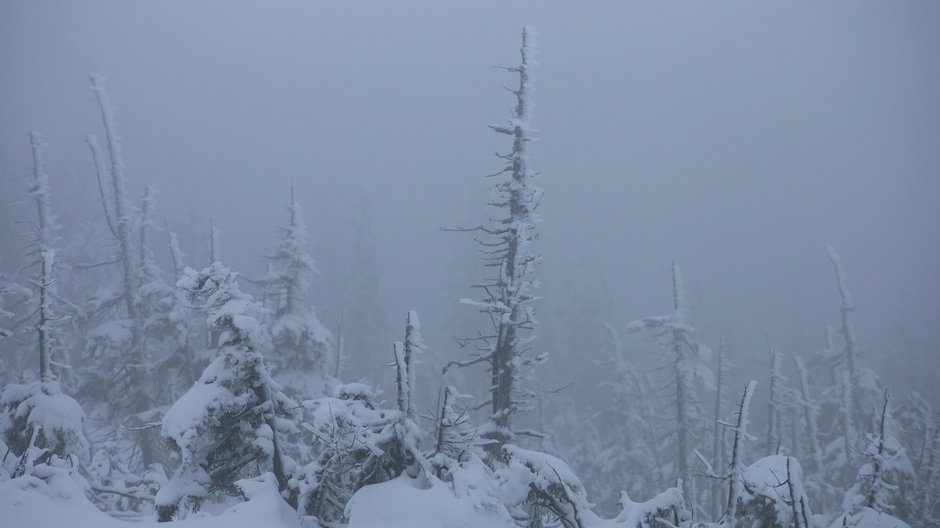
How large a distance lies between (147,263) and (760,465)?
20.8 meters

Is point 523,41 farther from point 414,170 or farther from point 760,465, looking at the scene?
point 414,170

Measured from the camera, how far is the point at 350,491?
18.1 ft

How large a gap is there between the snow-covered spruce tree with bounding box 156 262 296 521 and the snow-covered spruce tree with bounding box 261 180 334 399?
10.3 meters

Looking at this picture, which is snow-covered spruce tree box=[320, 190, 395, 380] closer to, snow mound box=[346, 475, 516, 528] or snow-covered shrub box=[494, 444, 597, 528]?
snow-covered shrub box=[494, 444, 597, 528]

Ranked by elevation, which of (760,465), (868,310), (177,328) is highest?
(760,465)

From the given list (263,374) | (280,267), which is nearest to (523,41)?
(263,374)

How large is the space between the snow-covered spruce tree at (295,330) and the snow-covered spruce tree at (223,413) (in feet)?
33.8

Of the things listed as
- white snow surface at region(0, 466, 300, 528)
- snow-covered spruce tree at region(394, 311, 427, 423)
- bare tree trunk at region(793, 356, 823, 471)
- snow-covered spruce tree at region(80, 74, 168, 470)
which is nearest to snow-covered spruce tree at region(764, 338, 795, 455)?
bare tree trunk at region(793, 356, 823, 471)

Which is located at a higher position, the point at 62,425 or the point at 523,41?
the point at 523,41

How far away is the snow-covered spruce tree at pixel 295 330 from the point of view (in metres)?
16.1

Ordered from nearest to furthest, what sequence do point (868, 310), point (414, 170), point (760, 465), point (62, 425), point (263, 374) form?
point (760, 465)
point (263, 374)
point (62, 425)
point (868, 310)
point (414, 170)

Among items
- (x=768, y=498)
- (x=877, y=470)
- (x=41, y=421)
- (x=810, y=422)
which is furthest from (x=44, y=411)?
(x=810, y=422)

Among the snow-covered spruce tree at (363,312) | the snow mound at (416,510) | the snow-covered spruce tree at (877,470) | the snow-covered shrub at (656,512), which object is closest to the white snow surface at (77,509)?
the snow mound at (416,510)

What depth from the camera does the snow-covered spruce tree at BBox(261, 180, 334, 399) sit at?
52.9 feet
